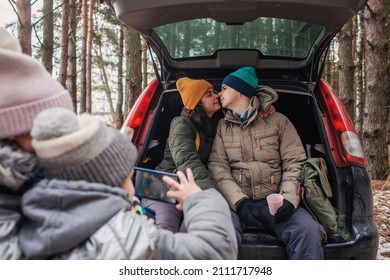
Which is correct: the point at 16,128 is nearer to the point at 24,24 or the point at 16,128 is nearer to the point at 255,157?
the point at 255,157

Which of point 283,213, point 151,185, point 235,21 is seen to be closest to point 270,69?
point 235,21

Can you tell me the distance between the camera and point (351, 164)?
271 cm

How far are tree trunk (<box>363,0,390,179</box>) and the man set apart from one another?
433 centimetres

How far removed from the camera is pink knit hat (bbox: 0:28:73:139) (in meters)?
1.25

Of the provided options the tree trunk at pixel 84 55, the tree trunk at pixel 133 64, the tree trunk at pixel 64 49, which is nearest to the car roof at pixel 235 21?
the tree trunk at pixel 64 49

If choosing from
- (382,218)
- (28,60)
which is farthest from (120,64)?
(28,60)

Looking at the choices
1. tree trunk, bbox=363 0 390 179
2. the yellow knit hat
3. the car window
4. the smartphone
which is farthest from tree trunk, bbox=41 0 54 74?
tree trunk, bbox=363 0 390 179

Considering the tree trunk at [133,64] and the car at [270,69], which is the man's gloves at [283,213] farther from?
the tree trunk at [133,64]

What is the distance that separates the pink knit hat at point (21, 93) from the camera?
4.11 feet

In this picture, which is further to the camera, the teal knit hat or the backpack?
the teal knit hat

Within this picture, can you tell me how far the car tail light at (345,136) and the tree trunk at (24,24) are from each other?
254 cm

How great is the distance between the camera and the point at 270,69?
138 inches

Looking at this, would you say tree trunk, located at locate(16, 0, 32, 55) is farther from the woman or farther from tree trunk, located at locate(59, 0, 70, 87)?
tree trunk, located at locate(59, 0, 70, 87)

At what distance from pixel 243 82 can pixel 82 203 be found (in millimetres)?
2134
